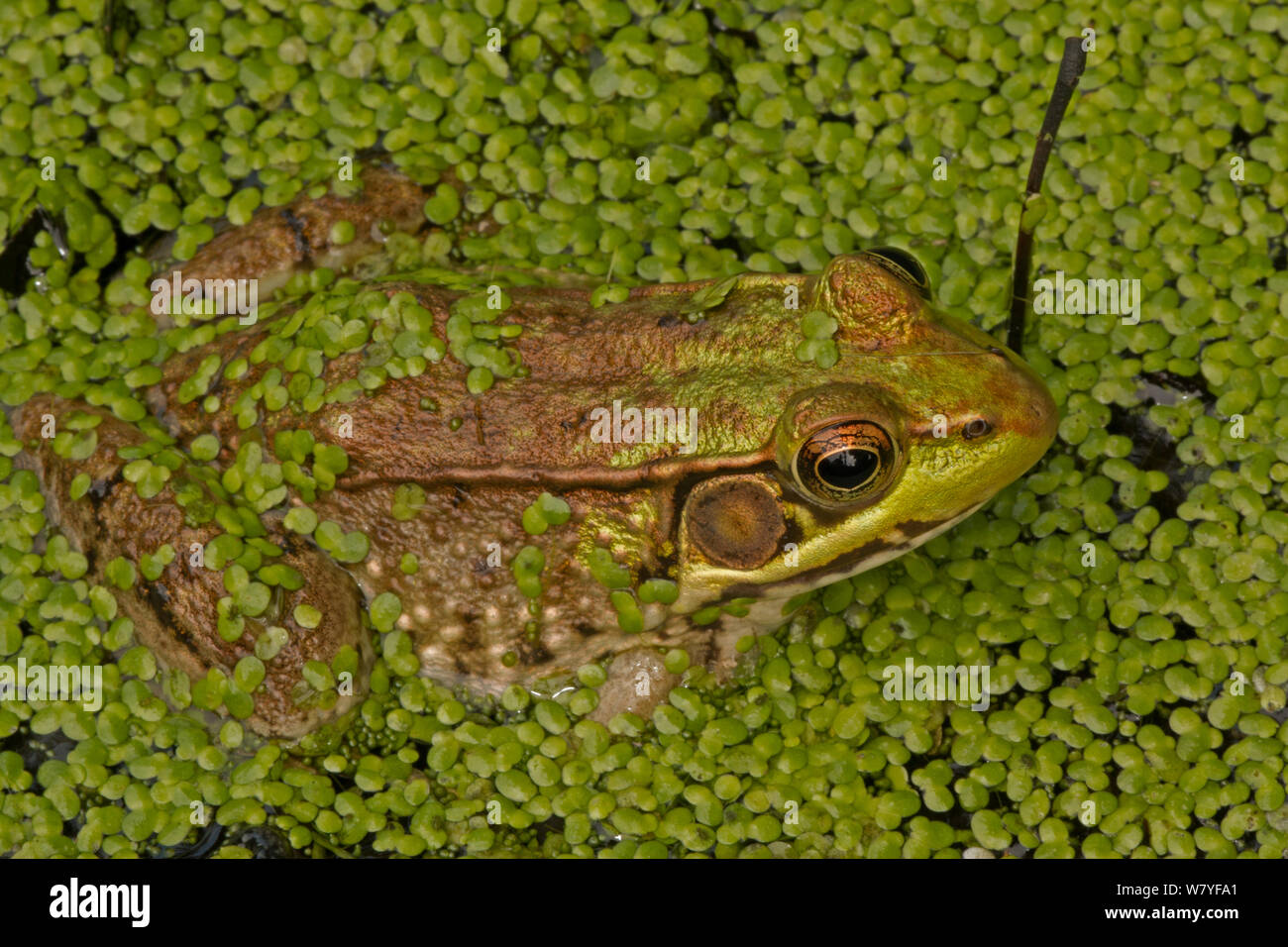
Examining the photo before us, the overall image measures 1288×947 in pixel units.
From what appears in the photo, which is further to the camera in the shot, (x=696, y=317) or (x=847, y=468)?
(x=696, y=317)

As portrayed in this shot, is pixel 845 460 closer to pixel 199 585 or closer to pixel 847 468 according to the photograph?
pixel 847 468

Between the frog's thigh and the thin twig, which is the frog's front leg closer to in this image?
the frog's thigh

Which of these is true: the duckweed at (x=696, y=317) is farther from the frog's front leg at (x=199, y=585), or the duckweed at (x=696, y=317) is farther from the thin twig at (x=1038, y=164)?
the thin twig at (x=1038, y=164)

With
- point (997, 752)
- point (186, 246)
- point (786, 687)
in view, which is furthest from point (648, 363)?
point (186, 246)

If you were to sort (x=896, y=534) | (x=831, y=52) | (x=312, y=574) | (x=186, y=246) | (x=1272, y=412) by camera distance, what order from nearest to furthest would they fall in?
(x=896, y=534)
(x=312, y=574)
(x=1272, y=412)
(x=186, y=246)
(x=831, y=52)

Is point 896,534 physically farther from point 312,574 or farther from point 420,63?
point 420,63

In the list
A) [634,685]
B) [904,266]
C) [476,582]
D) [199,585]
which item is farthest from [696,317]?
[199,585]

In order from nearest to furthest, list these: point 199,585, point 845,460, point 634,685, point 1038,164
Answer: point 845,460
point 1038,164
point 199,585
point 634,685
